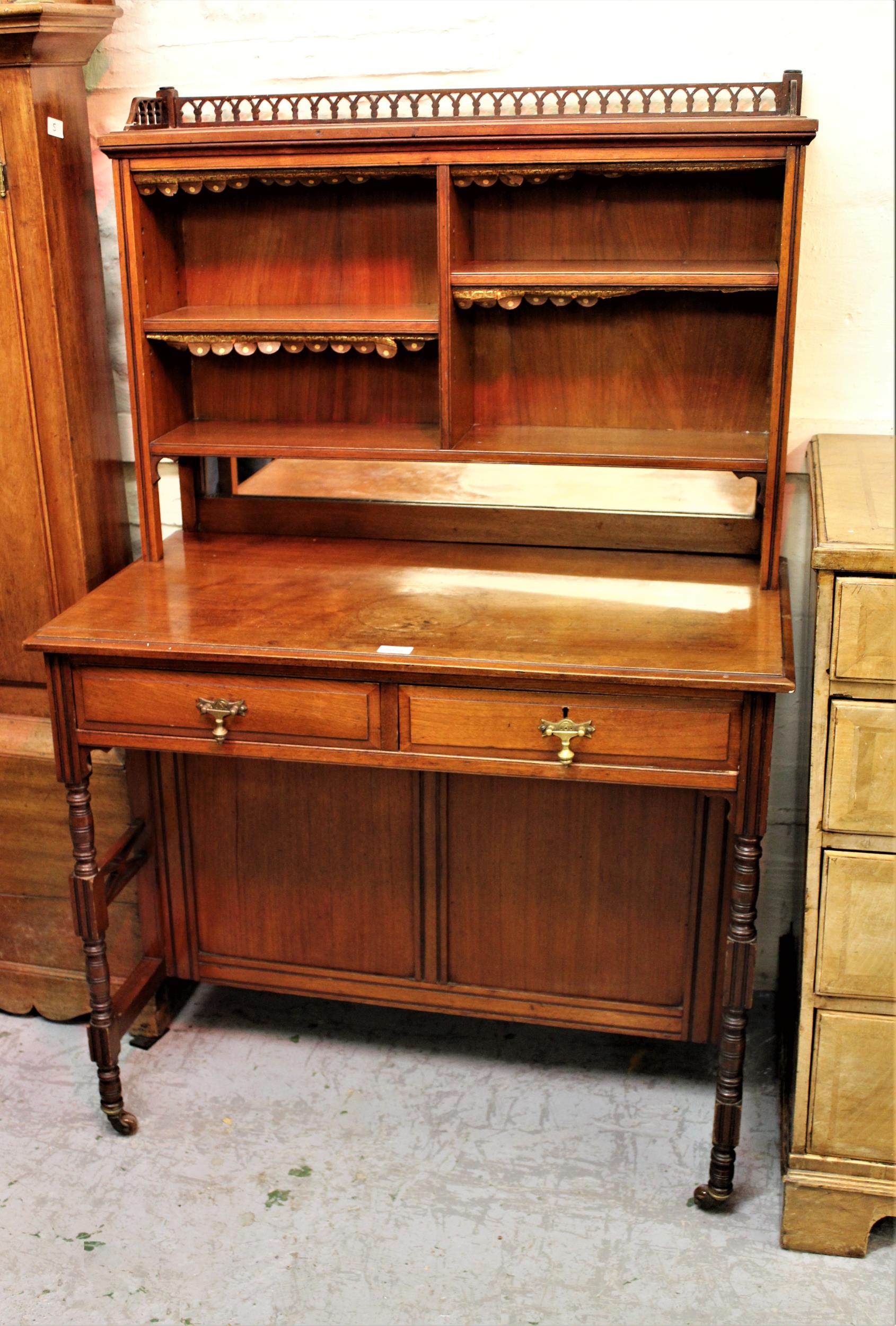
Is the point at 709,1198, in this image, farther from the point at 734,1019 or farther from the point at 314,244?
the point at 314,244

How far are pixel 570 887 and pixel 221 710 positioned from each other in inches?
38.8

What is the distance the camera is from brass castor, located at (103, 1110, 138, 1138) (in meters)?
2.83

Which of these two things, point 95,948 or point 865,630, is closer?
point 865,630

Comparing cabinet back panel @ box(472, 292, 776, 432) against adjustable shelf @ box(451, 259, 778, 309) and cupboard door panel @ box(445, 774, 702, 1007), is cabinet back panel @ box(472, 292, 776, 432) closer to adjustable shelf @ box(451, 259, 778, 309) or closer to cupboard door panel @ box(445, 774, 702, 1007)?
adjustable shelf @ box(451, 259, 778, 309)

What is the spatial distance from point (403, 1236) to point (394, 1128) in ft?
1.06

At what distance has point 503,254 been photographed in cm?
272

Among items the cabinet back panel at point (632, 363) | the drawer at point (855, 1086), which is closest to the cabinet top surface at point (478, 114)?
the cabinet back panel at point (632, 363)

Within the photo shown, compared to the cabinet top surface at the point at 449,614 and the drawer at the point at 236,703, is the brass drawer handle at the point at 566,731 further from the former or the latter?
the drawer at the point at 236,703

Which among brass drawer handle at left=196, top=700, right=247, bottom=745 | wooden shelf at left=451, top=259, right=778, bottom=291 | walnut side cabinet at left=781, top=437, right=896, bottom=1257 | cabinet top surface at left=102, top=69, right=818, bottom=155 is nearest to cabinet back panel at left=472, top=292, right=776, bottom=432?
wooden shelf at left=451, top=259, right=778, bottom=291

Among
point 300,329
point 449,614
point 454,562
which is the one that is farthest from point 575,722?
point 300,329

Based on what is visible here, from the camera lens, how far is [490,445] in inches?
103

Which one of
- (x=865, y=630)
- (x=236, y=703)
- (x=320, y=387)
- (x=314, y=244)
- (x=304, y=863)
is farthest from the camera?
(x=304, y=863)

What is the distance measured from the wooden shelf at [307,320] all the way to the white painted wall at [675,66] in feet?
1.56

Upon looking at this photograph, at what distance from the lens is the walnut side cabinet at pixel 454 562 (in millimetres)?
2361
